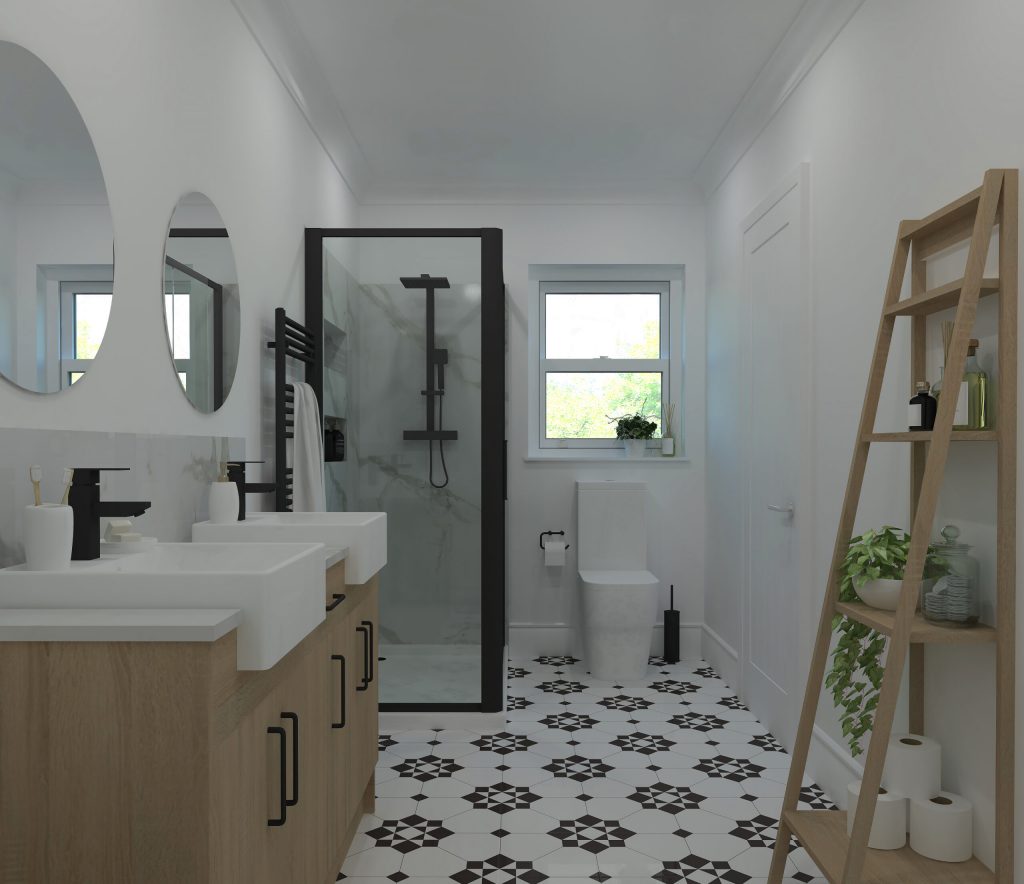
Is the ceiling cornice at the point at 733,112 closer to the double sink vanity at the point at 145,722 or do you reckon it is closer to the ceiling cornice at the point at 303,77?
the ceiling cornice at the point at 303,77

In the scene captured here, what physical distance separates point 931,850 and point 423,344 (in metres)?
2.52

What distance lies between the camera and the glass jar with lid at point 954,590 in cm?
192

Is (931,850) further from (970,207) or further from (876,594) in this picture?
(970,207)

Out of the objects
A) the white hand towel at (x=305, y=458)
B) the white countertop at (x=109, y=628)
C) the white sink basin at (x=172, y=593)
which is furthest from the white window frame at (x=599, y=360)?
the white countertop at (x=109, y=628)

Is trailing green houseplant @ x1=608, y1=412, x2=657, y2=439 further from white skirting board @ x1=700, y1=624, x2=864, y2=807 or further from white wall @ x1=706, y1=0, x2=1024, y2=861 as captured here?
white skirting board @ x1=700, y1=624, x2=864, y2=807

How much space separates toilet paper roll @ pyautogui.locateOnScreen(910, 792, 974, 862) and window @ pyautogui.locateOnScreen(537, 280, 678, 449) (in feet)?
→ 10.9

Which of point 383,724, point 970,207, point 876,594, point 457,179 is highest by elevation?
point 457,179

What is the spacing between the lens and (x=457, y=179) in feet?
15.7

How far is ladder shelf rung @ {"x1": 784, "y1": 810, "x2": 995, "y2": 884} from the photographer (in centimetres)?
190

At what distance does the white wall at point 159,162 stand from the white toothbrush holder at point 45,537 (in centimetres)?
20

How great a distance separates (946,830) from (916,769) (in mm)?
143

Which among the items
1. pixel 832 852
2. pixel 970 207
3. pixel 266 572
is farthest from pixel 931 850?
pixel 266 572

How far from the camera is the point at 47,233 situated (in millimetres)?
1684

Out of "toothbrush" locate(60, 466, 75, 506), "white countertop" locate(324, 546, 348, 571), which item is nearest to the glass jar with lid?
"white countertop" locate(324, 546, 348, 571)
